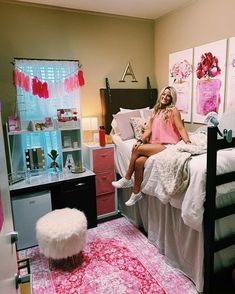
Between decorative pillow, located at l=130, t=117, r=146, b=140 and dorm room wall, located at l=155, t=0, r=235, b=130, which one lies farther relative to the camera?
decorative pillow, located at l=130, t=117, r=146, b=140

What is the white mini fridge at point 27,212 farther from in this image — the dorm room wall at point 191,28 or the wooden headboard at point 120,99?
the dorm room wall at point 191,28

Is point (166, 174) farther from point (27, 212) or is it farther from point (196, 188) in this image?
point (27, 212)

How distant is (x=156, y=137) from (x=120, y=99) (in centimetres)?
105

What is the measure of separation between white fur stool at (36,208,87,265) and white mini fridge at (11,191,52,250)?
0.39 meters

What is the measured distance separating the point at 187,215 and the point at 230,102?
5.22 feet

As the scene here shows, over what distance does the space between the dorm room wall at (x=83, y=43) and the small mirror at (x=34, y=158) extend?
544mm

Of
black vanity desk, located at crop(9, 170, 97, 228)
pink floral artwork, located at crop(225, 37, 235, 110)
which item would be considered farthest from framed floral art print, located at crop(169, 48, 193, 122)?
black vanity desk, located at crop(9, 170, 97, 228)

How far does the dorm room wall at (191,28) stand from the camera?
8.89 ft

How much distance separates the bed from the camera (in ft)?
5.76

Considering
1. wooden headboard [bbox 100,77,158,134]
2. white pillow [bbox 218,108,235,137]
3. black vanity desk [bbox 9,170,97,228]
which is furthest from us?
wooden headboard [bbox 100,77,158,134]

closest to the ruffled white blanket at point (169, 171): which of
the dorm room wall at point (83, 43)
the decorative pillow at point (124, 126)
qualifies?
the decorative pillow at point (124, 126)

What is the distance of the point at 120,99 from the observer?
11.7 feet

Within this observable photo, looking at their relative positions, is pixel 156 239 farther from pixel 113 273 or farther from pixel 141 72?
pixel 141 72

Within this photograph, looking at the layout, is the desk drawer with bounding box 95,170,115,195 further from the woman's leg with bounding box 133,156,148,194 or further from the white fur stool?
the white fur stool
